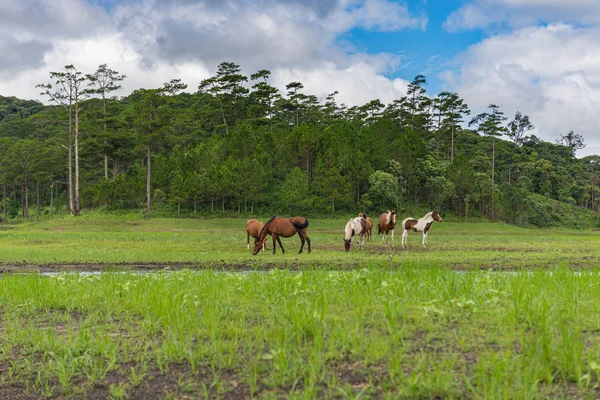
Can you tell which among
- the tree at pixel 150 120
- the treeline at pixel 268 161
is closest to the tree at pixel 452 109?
the treeline at pixel 268 161

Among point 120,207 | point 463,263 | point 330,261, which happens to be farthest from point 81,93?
point 463,263

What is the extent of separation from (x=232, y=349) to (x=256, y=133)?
59.7 m

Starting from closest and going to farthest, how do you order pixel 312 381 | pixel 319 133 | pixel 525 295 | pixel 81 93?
pixel 312 381
pixel 525 295
pixel 81 93
pixel 319 133

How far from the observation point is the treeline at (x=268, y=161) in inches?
2149

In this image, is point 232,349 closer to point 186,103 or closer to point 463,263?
point 463,263

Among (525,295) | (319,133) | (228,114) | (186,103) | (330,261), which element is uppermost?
(186,103)

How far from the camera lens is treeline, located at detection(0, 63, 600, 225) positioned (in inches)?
2149

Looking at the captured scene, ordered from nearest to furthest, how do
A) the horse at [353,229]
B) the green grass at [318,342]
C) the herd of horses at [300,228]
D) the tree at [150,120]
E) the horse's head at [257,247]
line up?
the green grass at [318,342] → the horse's head at [257,247] → the herd of horses at [300,228] → the horse at [353,229] → the tree at [150,120]

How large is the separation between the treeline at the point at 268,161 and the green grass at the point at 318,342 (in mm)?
45143

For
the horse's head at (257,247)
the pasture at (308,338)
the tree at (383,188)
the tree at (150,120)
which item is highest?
the tree at (150,120)

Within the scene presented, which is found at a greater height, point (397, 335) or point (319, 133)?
point (319, 133)

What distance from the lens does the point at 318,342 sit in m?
5.13

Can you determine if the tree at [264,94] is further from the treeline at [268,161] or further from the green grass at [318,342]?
the green grass at [318,342]

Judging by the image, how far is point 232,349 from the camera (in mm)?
5305
